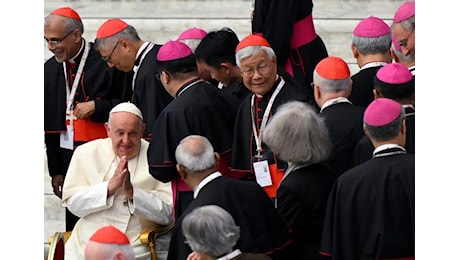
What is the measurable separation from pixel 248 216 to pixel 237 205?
8 cm

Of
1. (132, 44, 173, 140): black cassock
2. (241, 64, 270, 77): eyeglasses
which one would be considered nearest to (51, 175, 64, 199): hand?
(132, 44, 173, 140): black cassock

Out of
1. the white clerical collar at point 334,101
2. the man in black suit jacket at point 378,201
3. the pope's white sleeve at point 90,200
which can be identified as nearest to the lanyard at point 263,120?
the white clerical collar at point 334,101

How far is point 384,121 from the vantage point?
661 centimetres

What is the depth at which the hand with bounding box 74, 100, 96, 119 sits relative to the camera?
9.12 meters

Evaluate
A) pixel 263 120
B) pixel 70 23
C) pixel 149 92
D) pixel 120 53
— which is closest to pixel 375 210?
pixel 263 120

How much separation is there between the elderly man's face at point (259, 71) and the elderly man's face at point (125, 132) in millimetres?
686

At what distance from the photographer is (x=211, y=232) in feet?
19.5

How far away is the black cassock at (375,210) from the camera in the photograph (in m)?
6.52

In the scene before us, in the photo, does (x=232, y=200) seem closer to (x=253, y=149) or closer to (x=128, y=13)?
(x=253, y=149)

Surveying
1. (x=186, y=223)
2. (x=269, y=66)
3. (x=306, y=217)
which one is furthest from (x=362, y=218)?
(x=269, y=66)

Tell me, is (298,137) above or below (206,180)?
above

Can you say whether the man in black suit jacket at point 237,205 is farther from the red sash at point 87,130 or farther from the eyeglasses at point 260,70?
the red sash at point 87,130

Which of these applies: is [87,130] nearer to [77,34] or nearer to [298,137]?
[77,34]

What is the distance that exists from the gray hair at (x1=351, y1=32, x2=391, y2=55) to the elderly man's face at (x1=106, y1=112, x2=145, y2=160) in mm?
1446
